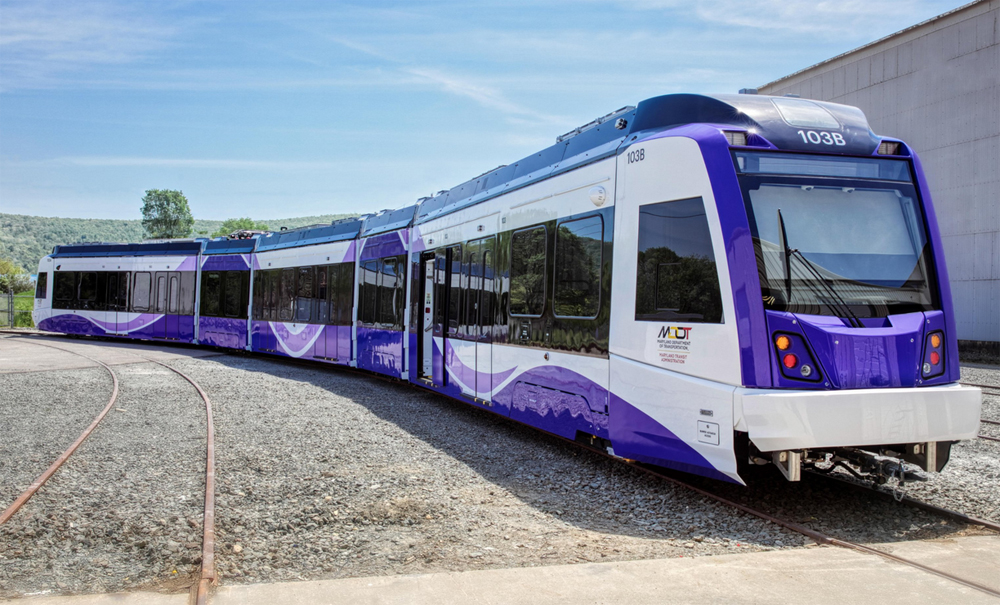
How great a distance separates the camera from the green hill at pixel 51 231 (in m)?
161

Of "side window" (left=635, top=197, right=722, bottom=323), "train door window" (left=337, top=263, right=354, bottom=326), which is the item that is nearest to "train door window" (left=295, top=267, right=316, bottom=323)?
"train door window" (left=337, top=263, right=354, bottom=326)

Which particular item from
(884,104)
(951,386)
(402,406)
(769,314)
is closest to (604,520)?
(769,314)

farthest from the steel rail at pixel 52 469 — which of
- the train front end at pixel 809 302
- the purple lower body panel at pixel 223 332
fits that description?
the purple lower body panel at pixel 223 332

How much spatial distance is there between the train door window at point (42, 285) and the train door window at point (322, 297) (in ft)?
55.6

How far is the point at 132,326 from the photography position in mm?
27188

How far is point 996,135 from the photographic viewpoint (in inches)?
960

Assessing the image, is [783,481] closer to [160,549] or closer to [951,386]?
[951,386]

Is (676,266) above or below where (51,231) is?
below

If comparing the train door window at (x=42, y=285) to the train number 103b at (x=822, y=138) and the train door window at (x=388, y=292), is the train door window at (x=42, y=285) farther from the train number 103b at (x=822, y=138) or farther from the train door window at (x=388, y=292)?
the train number 103b at (x=822, y=138)

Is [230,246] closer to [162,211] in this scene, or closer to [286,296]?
[286,296]

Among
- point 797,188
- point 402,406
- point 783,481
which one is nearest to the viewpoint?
point 797,188

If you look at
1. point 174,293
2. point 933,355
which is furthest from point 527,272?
point 174,293

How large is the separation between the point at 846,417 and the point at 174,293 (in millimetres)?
23816

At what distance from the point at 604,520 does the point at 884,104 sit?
85.8ft
